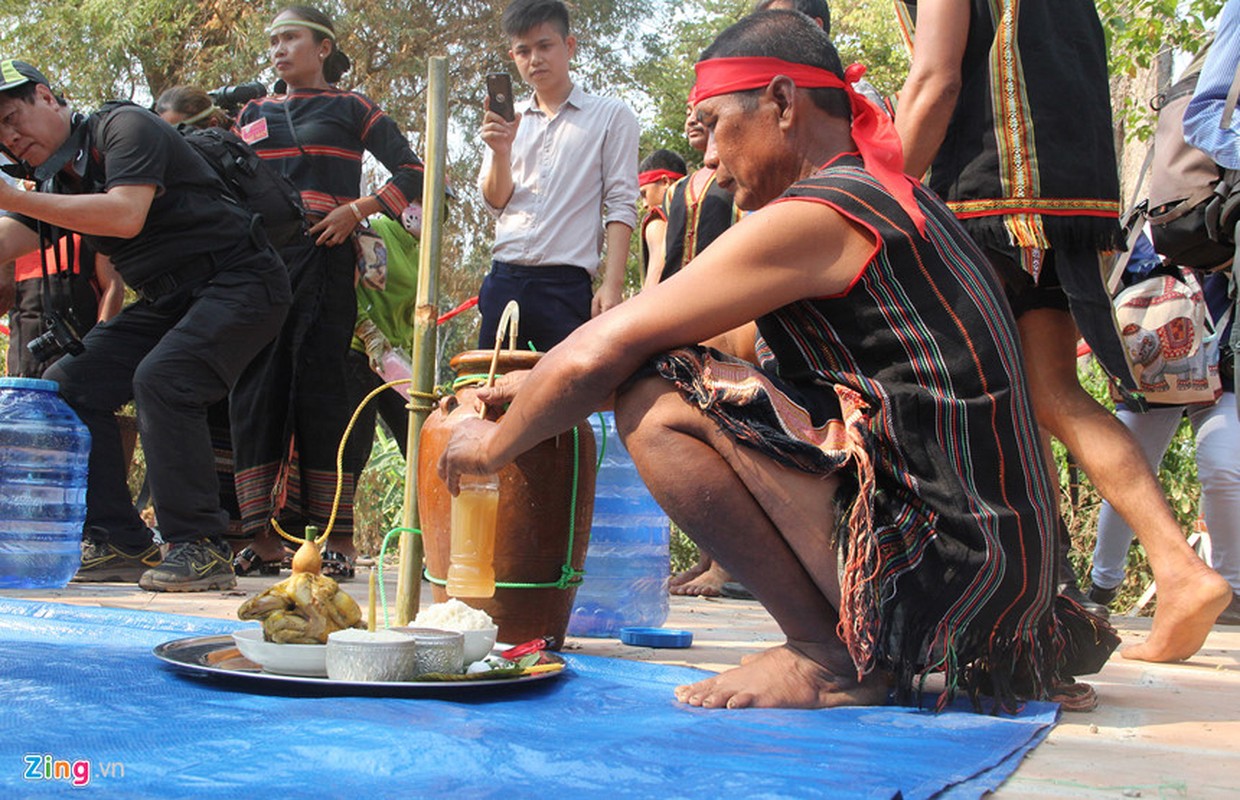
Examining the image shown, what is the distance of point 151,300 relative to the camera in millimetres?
4574

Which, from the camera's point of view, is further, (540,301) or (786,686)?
(540,301)

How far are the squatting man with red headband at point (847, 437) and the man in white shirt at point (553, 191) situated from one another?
8.25 feet

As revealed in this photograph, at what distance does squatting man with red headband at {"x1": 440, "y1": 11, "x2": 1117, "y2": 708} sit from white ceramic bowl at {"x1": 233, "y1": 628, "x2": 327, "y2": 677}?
558mm

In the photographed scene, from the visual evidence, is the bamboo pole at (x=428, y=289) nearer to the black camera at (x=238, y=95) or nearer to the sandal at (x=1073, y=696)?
the sandal at (x=1073, y=696)

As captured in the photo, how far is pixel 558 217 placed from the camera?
4.86 metres

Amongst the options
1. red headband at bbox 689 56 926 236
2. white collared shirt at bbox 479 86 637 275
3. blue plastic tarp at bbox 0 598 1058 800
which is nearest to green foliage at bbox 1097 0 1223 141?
white collared shirt at bbox 479 86 637 275

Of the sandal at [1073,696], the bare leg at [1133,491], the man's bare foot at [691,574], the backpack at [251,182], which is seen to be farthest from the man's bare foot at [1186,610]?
the backpack at [251,182]

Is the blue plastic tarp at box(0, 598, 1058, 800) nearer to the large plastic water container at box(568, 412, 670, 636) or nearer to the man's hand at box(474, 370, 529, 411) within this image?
the man's hand at box(474, 370, 529, 411)

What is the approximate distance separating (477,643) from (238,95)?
4.56 m

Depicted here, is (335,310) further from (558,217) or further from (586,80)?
(586,80)

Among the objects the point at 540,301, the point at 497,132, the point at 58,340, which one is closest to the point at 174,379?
the point at 58,340

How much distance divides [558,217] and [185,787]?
3.59m

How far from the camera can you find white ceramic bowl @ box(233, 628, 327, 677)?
230cm

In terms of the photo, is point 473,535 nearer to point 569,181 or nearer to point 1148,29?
point 569,181
